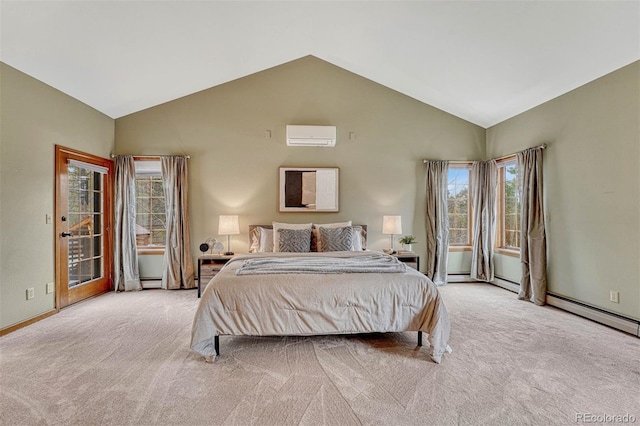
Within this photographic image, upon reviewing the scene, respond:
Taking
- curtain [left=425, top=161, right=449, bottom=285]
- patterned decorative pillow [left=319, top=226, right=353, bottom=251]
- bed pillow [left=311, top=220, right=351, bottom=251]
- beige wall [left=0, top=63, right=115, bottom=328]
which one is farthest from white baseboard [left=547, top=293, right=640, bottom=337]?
beige wall [left=0, top=63, right=115, bottom=328]

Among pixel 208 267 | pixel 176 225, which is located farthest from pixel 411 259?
pixel 176 225

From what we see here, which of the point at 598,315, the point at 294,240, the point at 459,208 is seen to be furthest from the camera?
the point at 459,208

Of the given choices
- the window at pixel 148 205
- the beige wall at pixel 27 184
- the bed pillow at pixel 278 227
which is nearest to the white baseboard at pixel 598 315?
the bed pillow at pixel 278 227

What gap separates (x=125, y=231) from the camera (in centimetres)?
461

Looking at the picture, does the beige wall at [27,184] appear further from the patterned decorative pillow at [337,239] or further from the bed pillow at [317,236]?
the patterned decorative pillow at [337,239]

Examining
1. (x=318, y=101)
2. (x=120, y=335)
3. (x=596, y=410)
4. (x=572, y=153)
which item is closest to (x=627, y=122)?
(x=572, y=153)

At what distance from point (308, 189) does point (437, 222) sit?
212cm

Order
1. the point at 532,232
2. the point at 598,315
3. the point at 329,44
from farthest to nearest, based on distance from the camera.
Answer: the point at 329,44
the point at 532,232
the point at 598,315

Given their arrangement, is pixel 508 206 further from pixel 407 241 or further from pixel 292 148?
pixel 292 148

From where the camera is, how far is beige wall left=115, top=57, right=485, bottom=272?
15.8 feet

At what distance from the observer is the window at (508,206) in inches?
185

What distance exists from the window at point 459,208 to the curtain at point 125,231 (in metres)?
4.99

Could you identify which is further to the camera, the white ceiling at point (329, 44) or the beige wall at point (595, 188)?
the beige wall at point (595, 188)

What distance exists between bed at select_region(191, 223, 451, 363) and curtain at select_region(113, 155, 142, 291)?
2.79 meters
